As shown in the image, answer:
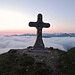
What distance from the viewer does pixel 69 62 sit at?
2311cm

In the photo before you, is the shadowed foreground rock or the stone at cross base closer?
the shadowed foreground rock

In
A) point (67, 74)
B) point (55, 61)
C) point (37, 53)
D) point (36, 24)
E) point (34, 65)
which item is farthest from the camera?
point (36, 24)

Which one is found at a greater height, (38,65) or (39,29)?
(39,29)

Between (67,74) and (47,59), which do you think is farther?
(47,59)

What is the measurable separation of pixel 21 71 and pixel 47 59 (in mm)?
4464

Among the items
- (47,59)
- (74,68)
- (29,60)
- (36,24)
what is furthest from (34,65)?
(36,24)

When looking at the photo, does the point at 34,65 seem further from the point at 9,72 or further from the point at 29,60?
the point at 9,72

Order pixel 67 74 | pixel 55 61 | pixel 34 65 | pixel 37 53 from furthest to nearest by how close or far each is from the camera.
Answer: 1. pixel 37 53
2. pixel 55 61
3. pixel 34 65
4. pixel 67 74

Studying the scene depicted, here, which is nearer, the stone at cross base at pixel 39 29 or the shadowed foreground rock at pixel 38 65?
the shadowed foreground rock at pixel 38 65

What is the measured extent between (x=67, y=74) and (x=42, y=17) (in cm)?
1203

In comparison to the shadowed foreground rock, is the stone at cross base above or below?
above

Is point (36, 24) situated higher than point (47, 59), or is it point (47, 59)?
point (36, 24)

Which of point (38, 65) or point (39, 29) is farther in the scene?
point (39, 29)

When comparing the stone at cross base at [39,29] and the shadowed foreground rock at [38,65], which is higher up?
the stone at cross base at [39,29]
